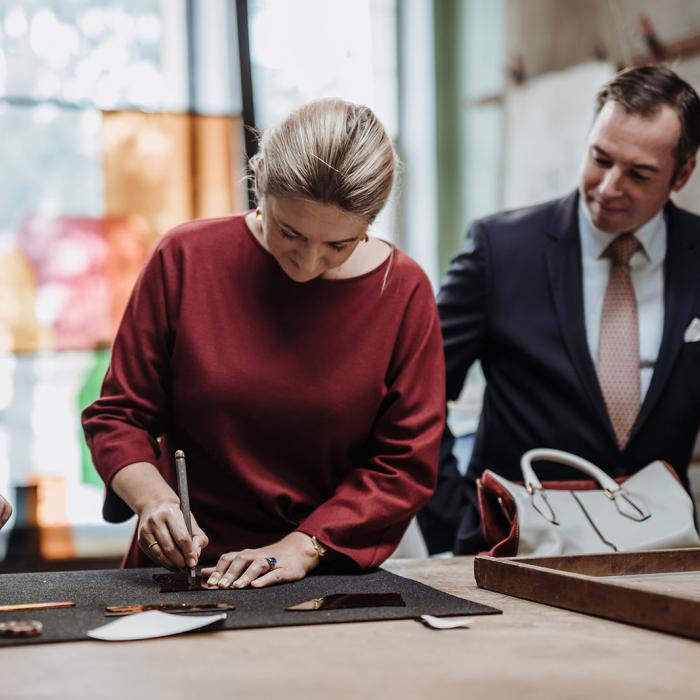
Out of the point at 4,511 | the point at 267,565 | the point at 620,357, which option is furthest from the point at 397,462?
the point at 620,357

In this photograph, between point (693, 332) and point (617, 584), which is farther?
point (693, 332)

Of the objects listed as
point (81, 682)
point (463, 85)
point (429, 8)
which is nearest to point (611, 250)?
point (81, 682)

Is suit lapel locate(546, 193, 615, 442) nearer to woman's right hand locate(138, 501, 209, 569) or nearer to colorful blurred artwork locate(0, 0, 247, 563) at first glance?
woman's right hand locate(138, 501, 209, 569)

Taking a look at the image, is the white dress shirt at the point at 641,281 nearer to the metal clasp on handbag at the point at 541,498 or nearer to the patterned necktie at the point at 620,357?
the patterned necktie at the point at 620,357

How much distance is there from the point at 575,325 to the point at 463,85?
2970mm

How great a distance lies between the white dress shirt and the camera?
234 centimetres

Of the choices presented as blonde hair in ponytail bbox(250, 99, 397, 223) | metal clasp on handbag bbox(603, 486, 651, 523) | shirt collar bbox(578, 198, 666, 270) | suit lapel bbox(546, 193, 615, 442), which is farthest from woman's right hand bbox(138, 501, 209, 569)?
shirt collar bbox(578, 198, 666, 270)

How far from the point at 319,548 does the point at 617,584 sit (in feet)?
1.78

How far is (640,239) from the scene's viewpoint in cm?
239

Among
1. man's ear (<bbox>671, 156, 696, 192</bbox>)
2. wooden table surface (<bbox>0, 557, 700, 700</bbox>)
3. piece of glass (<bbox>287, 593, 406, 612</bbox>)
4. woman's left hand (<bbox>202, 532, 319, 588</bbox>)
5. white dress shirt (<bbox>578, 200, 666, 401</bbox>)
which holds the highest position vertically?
man's ear (<bbox>671, 156, 696, 192</bbox>)

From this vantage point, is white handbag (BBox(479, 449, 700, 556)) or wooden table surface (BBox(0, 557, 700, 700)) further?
white handbag (BBox(479, 449, 700, 556))

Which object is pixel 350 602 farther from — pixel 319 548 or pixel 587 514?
pixel 587 514

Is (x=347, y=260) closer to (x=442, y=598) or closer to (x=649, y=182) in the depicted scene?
(x=442, y=598)

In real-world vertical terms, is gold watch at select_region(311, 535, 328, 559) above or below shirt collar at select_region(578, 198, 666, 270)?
below
